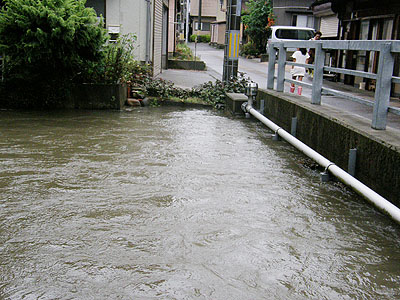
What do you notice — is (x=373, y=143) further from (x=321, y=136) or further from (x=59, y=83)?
(x=59, y=83)

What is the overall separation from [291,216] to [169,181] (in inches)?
64.1

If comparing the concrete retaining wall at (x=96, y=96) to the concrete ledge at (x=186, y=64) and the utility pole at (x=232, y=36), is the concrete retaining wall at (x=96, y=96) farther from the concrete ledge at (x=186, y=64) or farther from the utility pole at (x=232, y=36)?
the concrete ledge at (x=186, y=64)

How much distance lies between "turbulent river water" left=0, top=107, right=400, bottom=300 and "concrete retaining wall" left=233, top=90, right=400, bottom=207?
12.1 inches

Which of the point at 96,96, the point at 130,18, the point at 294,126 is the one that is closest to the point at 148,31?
the point at 130,18

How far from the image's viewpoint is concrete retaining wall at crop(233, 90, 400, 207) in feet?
16.9

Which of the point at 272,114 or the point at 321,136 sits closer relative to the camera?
the point at 321,136

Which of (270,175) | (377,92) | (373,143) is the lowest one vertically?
(270,175)

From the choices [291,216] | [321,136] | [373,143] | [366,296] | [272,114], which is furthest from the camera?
[272,114]

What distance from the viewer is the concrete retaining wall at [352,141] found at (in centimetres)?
515

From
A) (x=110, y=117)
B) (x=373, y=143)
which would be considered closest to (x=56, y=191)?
(x=373, y=143)

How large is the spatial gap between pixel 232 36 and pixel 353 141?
907cm

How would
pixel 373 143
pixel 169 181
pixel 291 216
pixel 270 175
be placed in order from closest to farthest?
pixel 291 216 → pixel 373 143 → pixel 169 181 → pixel 270 175

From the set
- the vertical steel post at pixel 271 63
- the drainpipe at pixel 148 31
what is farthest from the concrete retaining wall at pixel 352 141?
the drainpipe at pixel 148 31

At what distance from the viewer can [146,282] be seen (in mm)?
3693
